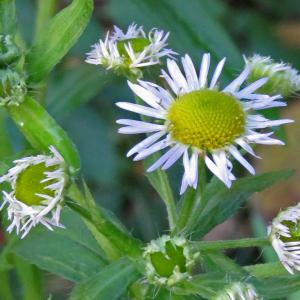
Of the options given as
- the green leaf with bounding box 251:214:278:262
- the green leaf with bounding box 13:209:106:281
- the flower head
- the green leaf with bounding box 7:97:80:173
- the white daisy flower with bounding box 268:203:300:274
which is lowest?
the green leaf with bounding box 251:214:278:262

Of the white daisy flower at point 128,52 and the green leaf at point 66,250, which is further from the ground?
the white daisy flower at point 128,52

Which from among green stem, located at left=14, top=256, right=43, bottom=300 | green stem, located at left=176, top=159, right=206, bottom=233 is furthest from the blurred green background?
green stem, located at left=176, top=159, right=206, bottom=233

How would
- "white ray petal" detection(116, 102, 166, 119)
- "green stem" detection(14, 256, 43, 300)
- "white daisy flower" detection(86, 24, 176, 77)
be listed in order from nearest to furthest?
1. "white ray petal" detection(116, 102, 166, 119)
2. "white daisy flower" detection(86, 24, 176, 77)
3. "green stem" detection(14, 256, 43, 300)

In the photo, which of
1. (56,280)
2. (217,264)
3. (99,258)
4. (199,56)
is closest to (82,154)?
(56,280)

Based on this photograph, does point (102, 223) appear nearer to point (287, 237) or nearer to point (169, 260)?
point (169, 260)

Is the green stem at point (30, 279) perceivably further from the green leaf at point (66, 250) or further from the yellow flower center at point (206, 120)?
the yellow flower center at point (206, 120)

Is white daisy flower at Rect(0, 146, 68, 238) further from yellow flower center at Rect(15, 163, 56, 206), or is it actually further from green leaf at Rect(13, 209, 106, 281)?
green leaf at Rect(13, 209, 106, 281)

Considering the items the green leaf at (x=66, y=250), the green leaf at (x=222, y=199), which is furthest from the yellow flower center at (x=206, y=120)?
the green leaf at (x=66, y=250)
